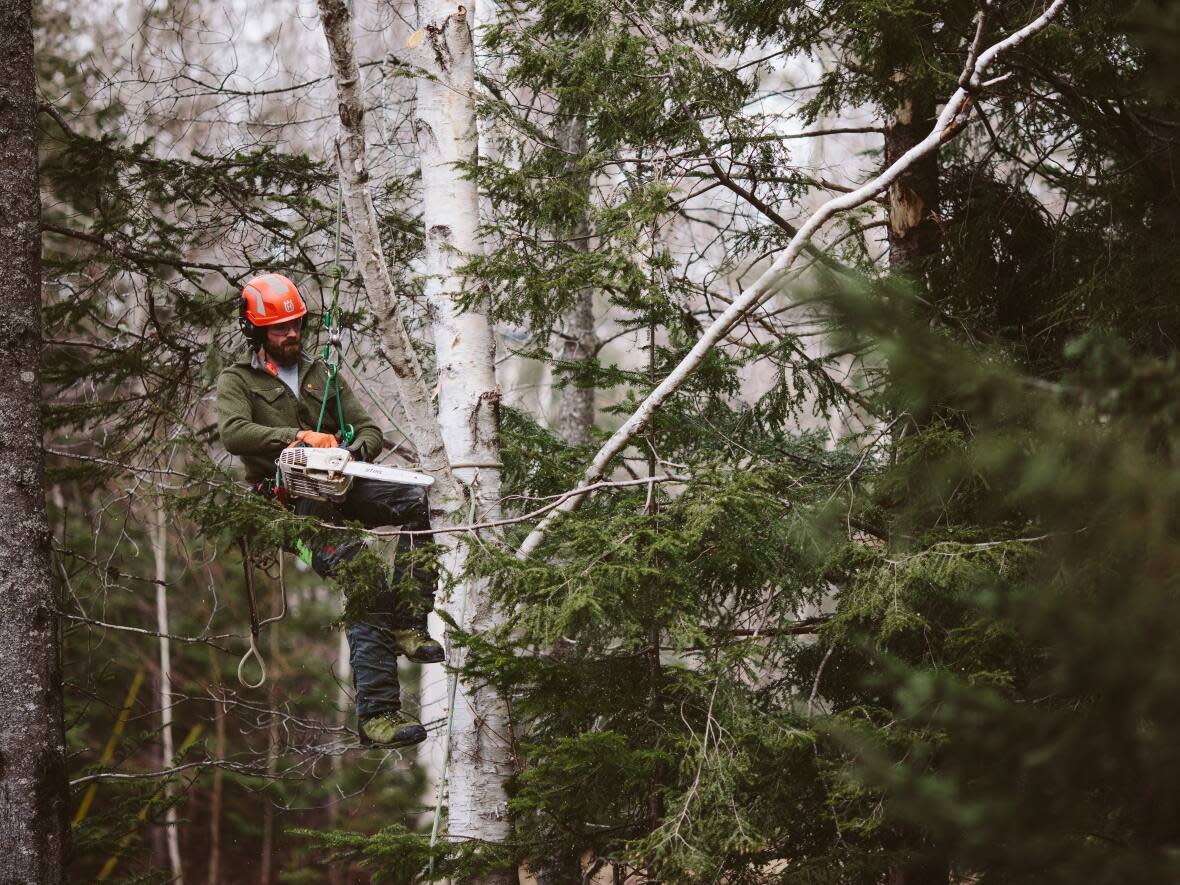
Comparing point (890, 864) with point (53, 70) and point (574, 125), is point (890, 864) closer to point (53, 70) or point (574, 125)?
point (574, 125)

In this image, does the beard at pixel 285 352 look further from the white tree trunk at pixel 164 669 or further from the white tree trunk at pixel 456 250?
the white tree trunk at pixel 164 669

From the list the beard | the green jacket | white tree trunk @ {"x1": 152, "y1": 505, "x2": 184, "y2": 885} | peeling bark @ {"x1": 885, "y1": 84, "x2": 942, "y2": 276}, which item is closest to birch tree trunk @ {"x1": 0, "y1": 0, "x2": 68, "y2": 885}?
the green jacket

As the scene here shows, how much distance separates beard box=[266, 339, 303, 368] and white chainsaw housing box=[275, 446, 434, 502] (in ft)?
3.11

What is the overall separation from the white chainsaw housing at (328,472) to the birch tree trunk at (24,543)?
1.48 meters

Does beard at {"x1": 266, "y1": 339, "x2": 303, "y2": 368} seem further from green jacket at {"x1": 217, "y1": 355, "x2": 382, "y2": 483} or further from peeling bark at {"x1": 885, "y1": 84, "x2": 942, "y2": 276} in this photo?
peeling bark at {"x1": 885, "y1": 84, "x2": 942, "y2": 276}

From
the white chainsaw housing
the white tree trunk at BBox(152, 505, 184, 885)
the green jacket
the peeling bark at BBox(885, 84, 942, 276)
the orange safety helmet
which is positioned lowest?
the white tree trunk at BBox(152, 505, 184, 885)

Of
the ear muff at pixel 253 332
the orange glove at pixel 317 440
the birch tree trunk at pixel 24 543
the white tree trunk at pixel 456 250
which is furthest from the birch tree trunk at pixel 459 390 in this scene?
the birch tree trunk at pixel 24 543

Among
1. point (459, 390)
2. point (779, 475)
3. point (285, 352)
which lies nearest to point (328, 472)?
point (459, 390)

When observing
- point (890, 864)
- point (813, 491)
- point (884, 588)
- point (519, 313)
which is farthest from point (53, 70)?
point (890, 864)

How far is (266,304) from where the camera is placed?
18.2ft

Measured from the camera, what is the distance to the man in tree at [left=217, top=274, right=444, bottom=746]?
17.3 ft

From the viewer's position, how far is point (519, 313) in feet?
18.9

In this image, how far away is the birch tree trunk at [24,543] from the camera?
516 centimetres

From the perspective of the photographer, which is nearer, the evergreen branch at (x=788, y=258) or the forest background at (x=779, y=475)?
the forest background at (x=779, y=475)
